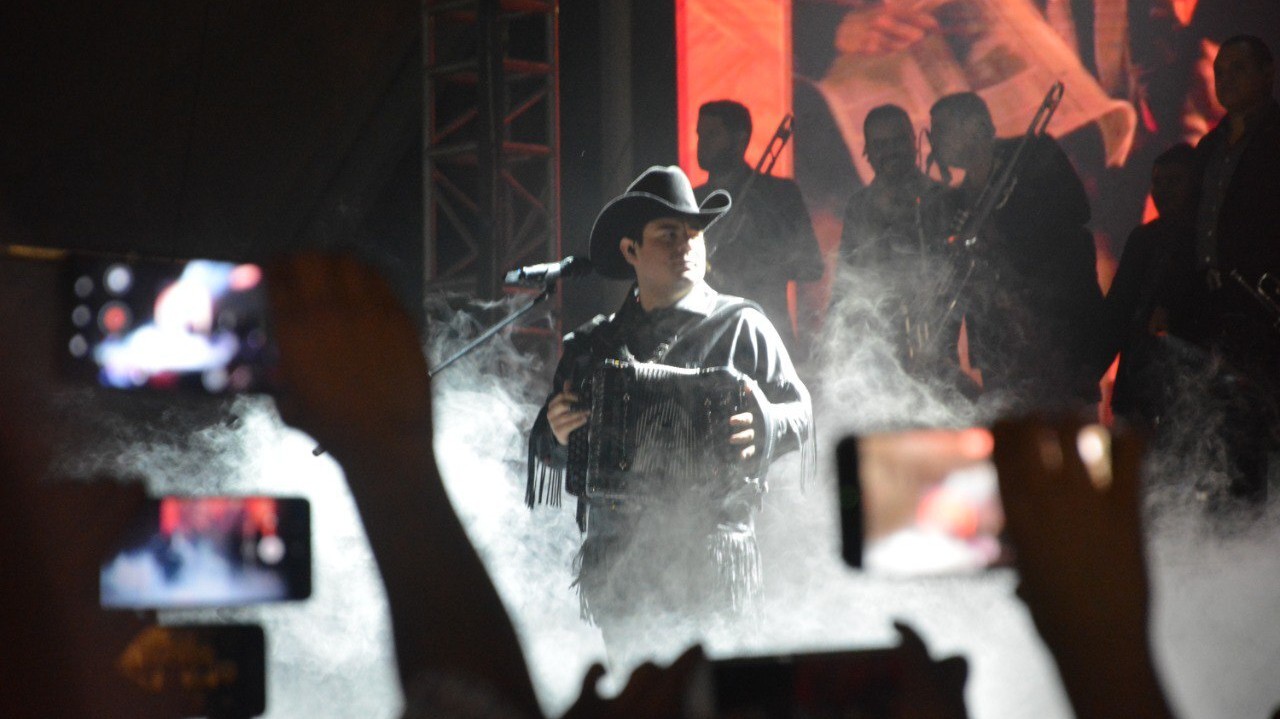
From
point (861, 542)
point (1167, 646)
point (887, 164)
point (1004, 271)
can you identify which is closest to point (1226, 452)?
point (1167, 646)

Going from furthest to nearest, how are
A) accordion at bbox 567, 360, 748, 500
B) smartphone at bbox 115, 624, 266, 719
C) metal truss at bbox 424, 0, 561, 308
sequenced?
1. metal truss at bbox 424, 0, 561, 308
2. accordion at bbox 567, 360, 748, 500
3. smartphone at bbox 115, 624, 266, 719

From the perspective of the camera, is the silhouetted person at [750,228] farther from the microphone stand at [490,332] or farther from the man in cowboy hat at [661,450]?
the microphone stand at [490,332]

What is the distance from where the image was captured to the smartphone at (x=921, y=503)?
86cm

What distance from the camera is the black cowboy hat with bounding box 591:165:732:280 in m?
3.96

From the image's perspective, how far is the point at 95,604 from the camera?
3.58 ft

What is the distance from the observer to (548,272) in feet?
13.1

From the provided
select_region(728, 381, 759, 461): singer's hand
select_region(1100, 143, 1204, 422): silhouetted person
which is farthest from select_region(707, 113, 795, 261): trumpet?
select_region(1100, 143, 1204, 422): silhouetted person

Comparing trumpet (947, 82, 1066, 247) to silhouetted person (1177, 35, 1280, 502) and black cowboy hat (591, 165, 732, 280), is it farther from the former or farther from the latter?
black cowboy hat (591, 165, 732, 280)

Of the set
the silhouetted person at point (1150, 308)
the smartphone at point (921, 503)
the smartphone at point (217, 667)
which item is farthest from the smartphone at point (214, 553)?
the silhouetted person at point (1150, 308)

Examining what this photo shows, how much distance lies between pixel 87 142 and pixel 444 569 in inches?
150

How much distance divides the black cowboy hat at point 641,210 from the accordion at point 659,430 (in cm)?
36

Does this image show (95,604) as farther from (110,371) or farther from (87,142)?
(87,142)

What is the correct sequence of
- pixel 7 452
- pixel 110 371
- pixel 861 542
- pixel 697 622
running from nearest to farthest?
pixel 861 542
pixel 110 371
pixel 697 622
pixel 7 452

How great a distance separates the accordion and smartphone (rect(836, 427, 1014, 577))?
2.88 meters
